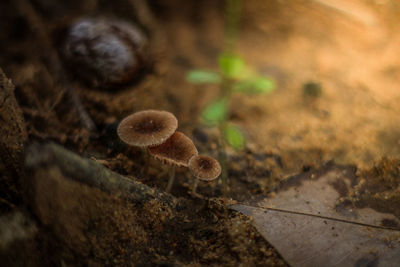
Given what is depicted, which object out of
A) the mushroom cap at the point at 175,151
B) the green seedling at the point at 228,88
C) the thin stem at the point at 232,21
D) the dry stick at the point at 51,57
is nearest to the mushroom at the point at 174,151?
the mushroom cap at the point at 175,151

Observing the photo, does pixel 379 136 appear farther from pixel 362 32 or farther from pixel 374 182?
pixel 362 32

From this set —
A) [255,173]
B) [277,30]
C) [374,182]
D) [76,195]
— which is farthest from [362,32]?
[76,195]

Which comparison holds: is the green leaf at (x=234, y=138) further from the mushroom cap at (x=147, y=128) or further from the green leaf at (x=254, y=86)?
the mushroom cap at (x=147, y=128)

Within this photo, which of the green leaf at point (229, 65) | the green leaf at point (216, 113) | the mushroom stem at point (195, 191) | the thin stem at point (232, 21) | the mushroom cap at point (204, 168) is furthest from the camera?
the thin stem at point (232, 21)

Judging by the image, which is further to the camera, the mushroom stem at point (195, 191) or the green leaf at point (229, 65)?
the green leaf at point (229, 65)

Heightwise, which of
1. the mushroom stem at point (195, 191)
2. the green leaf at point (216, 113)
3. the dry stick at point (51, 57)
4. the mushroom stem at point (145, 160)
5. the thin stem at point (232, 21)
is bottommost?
the dry stick at point (51, 57)

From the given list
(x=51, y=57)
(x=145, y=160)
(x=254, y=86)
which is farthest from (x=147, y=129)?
(x=51, y=57)

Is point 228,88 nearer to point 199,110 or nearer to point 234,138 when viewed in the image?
point 199,110
